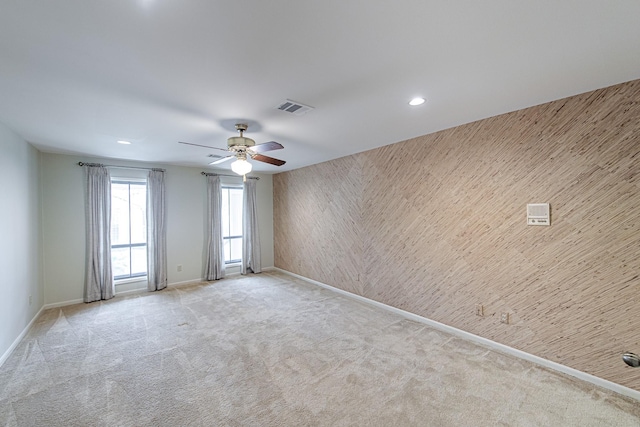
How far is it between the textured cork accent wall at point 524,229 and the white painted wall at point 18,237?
14.4ft

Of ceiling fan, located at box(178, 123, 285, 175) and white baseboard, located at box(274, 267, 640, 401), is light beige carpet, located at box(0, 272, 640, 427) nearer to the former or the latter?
white baseboard, located at box(274, 267, 640, 401)

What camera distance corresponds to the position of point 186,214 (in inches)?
218

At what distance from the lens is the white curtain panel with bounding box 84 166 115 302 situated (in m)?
Answer: 4.50

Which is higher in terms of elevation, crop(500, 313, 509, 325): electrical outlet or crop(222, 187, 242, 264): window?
crop(222, 187, 242, 264): window

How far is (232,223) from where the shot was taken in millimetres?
6355

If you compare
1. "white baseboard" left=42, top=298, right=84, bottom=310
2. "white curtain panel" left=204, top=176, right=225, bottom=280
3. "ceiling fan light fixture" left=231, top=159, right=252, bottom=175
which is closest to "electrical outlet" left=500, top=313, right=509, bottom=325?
"ceiling fan light fixture" left=231, top=159, right=252, bottom=175

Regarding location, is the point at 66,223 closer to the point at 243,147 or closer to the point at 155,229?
the point at 155,229

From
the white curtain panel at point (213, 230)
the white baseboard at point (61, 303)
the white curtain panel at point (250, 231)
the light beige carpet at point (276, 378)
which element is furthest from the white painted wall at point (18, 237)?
the white curtain panel at point (250, 231)

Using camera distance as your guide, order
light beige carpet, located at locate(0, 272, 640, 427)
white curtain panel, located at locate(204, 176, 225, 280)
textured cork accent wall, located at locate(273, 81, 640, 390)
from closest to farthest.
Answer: light beige carpet, located at locate(0, 272, 640, 427)
textured cork accent wall, located at locate(273, 81, 640, 390)
white curtain panel, located at locate(204, 176, 225, 280)

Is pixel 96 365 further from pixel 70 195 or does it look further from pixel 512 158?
pixel 512 158

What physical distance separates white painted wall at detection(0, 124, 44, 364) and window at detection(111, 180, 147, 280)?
1.01 metres

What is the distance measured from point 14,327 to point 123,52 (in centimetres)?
351

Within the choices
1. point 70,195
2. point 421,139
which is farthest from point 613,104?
point 70,195

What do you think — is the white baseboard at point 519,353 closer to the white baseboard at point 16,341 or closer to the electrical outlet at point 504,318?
the electrical outlet at point 504,318
